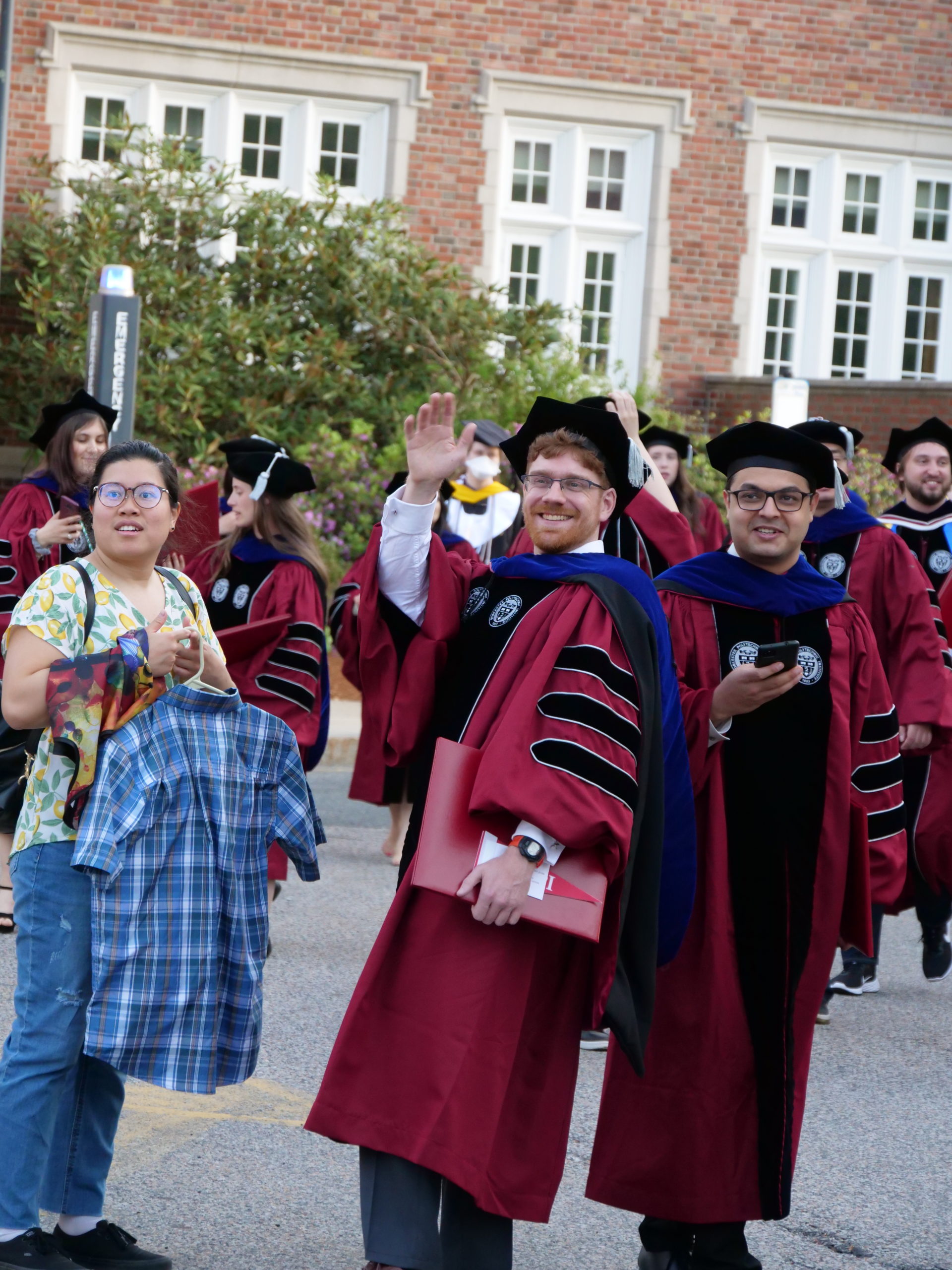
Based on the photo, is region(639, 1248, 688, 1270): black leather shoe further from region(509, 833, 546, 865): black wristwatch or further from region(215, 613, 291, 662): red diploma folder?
region(215, 613, 291, 662): red diploma folder

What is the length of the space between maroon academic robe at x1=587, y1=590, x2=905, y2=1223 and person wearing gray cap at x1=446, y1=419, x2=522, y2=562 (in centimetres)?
550

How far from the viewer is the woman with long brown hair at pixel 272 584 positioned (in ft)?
21.1

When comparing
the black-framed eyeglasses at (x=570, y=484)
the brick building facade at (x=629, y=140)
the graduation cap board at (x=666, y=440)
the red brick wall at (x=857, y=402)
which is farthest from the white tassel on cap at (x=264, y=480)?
the red brick wall at (x=857, y=402)

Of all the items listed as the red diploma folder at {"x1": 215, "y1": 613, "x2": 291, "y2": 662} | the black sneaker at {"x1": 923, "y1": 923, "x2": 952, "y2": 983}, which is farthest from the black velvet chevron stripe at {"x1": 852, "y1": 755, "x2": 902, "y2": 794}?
the black sneaker at {"x1": 923, "y1": 923, "x2": 952, "y2": 983}

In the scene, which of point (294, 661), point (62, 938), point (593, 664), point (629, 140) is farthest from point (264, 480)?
point (629, 140)

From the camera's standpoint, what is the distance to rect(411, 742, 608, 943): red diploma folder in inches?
127

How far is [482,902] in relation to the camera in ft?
10.5

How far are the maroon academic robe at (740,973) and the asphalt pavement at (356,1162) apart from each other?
41cm

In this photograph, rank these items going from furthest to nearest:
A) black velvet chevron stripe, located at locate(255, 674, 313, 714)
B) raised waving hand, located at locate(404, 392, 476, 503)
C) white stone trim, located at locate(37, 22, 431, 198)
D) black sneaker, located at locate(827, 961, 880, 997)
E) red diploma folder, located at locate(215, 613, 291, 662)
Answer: white stone trim, located at locate(37, 22, 431, 198) → black sneaker, located at locate(827, 961, 880, 997) → black velvet chevron stripe, located at locate(255, 674, 313, 714) → red diploma folder, located at locate(215, 613, 291, 662) → raised waving hand, located at locate(404, 392, 476, 503)

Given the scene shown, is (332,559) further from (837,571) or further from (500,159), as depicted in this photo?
(837,571)

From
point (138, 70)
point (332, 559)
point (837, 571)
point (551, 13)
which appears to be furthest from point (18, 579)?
point (551, 13)

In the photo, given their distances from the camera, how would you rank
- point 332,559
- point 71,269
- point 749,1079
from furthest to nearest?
1. point 71,269
2. point 332,559
3. point 749,1079

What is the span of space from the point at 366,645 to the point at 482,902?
0.71 m

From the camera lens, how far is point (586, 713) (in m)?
3.34
